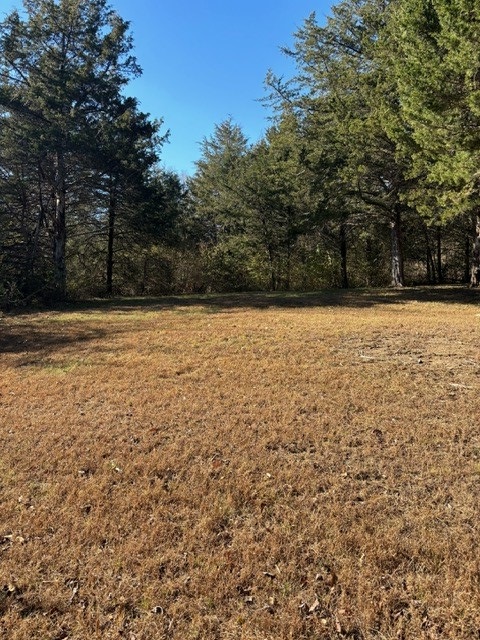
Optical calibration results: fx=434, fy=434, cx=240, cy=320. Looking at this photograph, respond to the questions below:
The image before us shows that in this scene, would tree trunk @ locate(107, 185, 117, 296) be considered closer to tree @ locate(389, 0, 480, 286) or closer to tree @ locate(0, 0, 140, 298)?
tree @ locate(0, 0, 140, 298)

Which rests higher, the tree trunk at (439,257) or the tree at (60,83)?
the tree at (60,83)

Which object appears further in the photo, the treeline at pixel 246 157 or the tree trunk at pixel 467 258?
the tree trunk at pixel 467 258

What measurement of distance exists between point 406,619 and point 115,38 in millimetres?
20632

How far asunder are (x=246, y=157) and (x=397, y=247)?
31.1 ft

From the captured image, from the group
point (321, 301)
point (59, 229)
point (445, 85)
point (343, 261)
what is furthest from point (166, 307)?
point (343, 261)

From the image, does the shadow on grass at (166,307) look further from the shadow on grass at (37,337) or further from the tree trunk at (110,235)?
the tree trunk at (110,235)

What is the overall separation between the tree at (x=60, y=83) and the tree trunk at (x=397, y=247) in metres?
12.8

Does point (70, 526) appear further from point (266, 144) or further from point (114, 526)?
point (266, 144)

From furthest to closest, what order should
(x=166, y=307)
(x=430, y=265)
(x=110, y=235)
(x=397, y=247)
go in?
(x=430, y=265) < (x=110, y=235) < (x=397, y=247) < (x=166, y=307)

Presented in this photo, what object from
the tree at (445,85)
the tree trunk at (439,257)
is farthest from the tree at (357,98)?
the tree trunk at (439,257)

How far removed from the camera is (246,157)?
23500mm

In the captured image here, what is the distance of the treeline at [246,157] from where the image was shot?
10.6 meters

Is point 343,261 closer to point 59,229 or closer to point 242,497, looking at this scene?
point 59,229

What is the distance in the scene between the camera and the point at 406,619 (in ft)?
6.71
